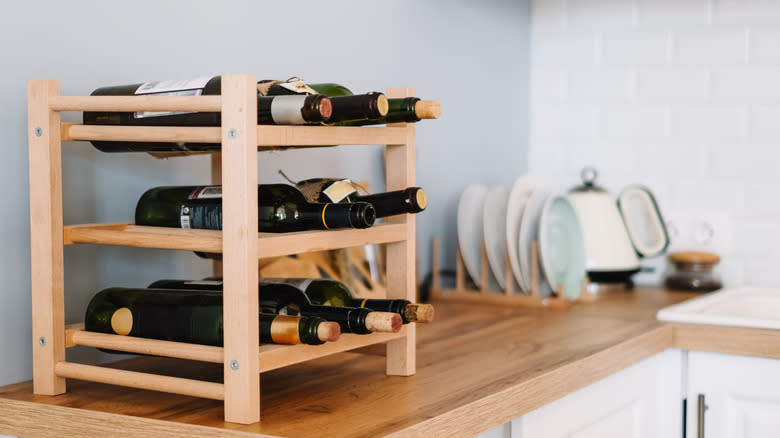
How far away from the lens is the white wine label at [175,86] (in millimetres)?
932

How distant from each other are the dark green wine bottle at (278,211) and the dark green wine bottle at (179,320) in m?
0.08

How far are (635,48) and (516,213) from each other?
2.16 feet

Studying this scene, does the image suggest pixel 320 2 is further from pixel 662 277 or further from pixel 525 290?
pixel 662 277

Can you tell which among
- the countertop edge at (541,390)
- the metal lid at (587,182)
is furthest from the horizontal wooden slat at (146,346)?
the metal lid at (587,182)

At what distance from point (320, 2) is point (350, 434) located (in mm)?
954

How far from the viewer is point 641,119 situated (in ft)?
7.23

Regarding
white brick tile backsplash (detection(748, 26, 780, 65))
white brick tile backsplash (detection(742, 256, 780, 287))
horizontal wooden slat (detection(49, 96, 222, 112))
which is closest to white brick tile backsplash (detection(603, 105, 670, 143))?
white brick tile backsplash (detection(748, 26, 780, 65))

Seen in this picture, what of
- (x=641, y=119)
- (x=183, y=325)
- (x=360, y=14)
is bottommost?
(x=183, y=325)

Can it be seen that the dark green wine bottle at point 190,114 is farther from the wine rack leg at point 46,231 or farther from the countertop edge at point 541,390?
the countertop edge at point 541,390

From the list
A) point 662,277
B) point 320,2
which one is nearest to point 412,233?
point 320,2

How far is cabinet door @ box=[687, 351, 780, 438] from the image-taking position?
58.8 inches

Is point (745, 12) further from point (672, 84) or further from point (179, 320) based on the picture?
point (179, 320)

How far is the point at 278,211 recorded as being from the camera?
3.20 feet

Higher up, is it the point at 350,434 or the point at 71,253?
the point at 71,253
